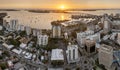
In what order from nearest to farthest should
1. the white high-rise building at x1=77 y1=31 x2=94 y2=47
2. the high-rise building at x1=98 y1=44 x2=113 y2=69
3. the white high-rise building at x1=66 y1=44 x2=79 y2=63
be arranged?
the high-rise building at x1=98 y1=44 x2=113 y2=69, the white high-rise building at x1=66 y1=44 x2=79 y2=63, the white high-rise building at x1=77 y1=31 x2=94 y2=47

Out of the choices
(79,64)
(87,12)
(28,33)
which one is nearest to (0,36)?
(28,33)

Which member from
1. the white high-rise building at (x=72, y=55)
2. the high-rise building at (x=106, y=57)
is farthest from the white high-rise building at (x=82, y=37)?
the high-rise building at (x=106, y=57)

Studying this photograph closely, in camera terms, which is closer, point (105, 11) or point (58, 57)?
point (58, 57)

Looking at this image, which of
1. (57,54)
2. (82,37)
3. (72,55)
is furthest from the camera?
(82,37)

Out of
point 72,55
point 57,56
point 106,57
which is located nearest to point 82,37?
point 72,55

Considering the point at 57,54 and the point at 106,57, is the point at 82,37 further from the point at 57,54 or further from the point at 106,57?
the point at 106,57

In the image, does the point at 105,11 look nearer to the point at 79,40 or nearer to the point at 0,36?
the point at 79,40

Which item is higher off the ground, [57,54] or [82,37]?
[82,37]

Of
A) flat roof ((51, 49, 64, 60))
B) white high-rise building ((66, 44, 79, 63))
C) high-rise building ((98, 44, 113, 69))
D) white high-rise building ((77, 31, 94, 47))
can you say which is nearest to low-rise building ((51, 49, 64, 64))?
flat roof ((51, 49, 64, 60))

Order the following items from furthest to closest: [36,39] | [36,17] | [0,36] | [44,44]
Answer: [36,17] → [0,36] → [36,39] → [44,44]

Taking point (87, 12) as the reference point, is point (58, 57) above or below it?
below

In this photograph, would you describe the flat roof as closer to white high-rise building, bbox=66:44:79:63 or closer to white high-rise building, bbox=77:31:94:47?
white high-rise building, bbox=66:44:79:63
